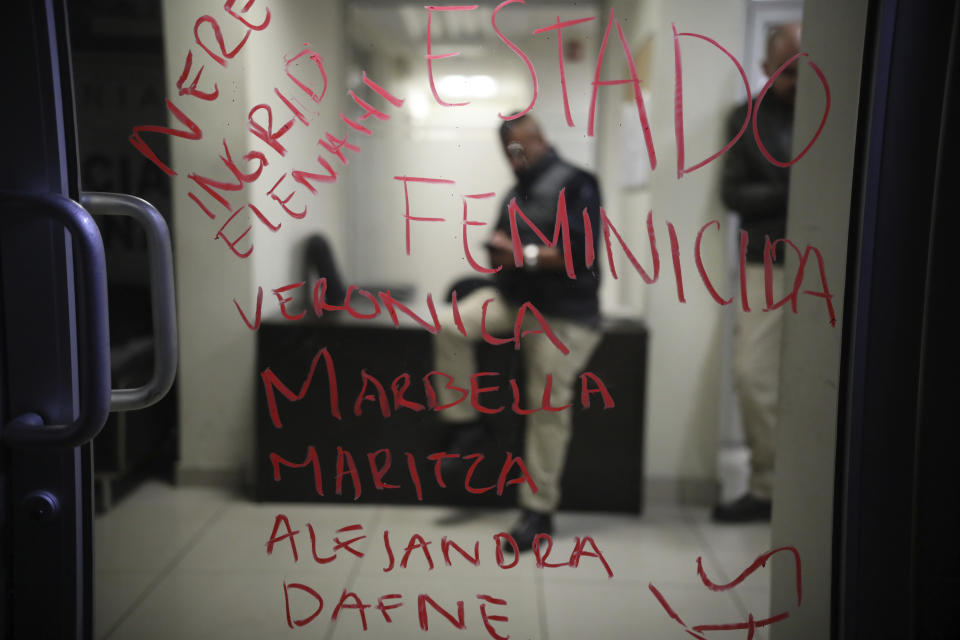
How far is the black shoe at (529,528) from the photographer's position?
0.85 metres

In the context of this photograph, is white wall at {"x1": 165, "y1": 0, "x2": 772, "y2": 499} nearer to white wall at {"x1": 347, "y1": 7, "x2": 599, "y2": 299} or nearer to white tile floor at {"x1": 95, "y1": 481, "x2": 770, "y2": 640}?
white wall at {"x1": 347, "y1": 7, "x2": 599, "y2": 299}

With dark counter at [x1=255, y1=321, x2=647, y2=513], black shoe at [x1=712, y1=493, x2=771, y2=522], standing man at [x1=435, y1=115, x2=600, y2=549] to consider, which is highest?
standing man at [x1=435, y1=115, x2=600, y2=549]

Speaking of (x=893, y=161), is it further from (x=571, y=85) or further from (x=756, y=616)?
(x=756, y=616)

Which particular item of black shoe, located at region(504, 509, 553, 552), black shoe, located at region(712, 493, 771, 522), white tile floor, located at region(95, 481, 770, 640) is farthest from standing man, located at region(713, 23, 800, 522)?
black shoe, located at region(504, 509, 553, 552)

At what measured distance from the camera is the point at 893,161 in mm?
617

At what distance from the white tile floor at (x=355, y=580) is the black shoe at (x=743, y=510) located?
17.4 inches

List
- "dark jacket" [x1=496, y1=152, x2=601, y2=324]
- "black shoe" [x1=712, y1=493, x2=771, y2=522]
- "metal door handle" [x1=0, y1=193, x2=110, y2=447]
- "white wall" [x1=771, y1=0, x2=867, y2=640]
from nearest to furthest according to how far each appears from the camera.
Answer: "metal door handle" [x1=0, y1=193, x2=110, y2=447]
"white wall" [x1=771, y1=0, x2=867, y2=640]
"dark jacket" [x1=496, y1=152, x2=601, y2=324]
"black shoe" [x1=712, y1=493, x2=771, y2=522]

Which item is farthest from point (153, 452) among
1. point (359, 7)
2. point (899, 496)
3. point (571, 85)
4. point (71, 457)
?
point (899, 496)

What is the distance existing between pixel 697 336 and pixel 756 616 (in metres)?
0.80

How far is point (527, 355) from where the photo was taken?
84 centimetres

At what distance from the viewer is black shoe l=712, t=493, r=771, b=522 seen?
1.44 m

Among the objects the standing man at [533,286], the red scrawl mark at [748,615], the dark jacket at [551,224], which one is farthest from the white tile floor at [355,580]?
the dark jacket at [551,224]

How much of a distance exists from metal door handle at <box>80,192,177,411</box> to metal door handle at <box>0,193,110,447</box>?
0.07m

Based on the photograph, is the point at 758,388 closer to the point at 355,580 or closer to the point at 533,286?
the point at 533,286
